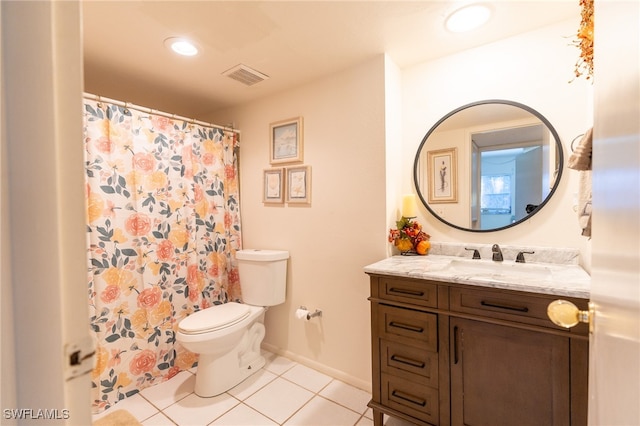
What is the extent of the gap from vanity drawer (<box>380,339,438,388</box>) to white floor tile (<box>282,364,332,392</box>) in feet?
2.22

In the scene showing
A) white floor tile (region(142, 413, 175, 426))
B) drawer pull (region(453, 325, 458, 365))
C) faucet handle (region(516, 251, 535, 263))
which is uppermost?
faucet handle (region(516, 251, 535, 263))

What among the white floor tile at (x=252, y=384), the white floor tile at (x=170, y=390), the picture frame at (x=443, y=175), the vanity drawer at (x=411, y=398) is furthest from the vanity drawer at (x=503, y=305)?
the white floor tile at (x=170, y=390)

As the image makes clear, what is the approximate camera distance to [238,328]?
1.93m

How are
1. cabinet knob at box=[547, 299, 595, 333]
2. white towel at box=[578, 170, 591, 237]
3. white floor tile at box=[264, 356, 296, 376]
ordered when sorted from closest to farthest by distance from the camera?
cabinet knob at box=[547, 299, 595, 333]
white towel at box=[578, 170, 591, 237]
white floor tile at box=[264, 356, 296, 376]

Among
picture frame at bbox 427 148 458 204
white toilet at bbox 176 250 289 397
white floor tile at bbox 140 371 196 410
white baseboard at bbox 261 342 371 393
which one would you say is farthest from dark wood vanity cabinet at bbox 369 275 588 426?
white floor tile at bbox 140 371 196 410

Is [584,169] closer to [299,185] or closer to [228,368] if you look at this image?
[299,185]

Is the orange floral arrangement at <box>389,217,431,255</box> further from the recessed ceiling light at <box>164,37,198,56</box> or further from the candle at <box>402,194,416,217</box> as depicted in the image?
the recessed ceiling light at <box>164,37,198,56</box>

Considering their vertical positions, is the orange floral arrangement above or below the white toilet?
above

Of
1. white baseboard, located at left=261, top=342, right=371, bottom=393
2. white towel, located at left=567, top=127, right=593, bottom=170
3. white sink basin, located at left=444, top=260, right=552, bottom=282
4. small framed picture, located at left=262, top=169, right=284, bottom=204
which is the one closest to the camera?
white towel, located at left=567, top=127, right=593, bottom=170

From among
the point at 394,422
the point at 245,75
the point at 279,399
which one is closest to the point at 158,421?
the point at 279,399

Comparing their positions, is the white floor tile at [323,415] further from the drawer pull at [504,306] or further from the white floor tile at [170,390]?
the drawer pull at [504,306]

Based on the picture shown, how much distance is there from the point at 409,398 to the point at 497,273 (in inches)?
30.8

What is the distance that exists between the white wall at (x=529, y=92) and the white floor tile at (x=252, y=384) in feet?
5.14

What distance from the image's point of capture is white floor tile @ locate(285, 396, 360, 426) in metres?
1.61
